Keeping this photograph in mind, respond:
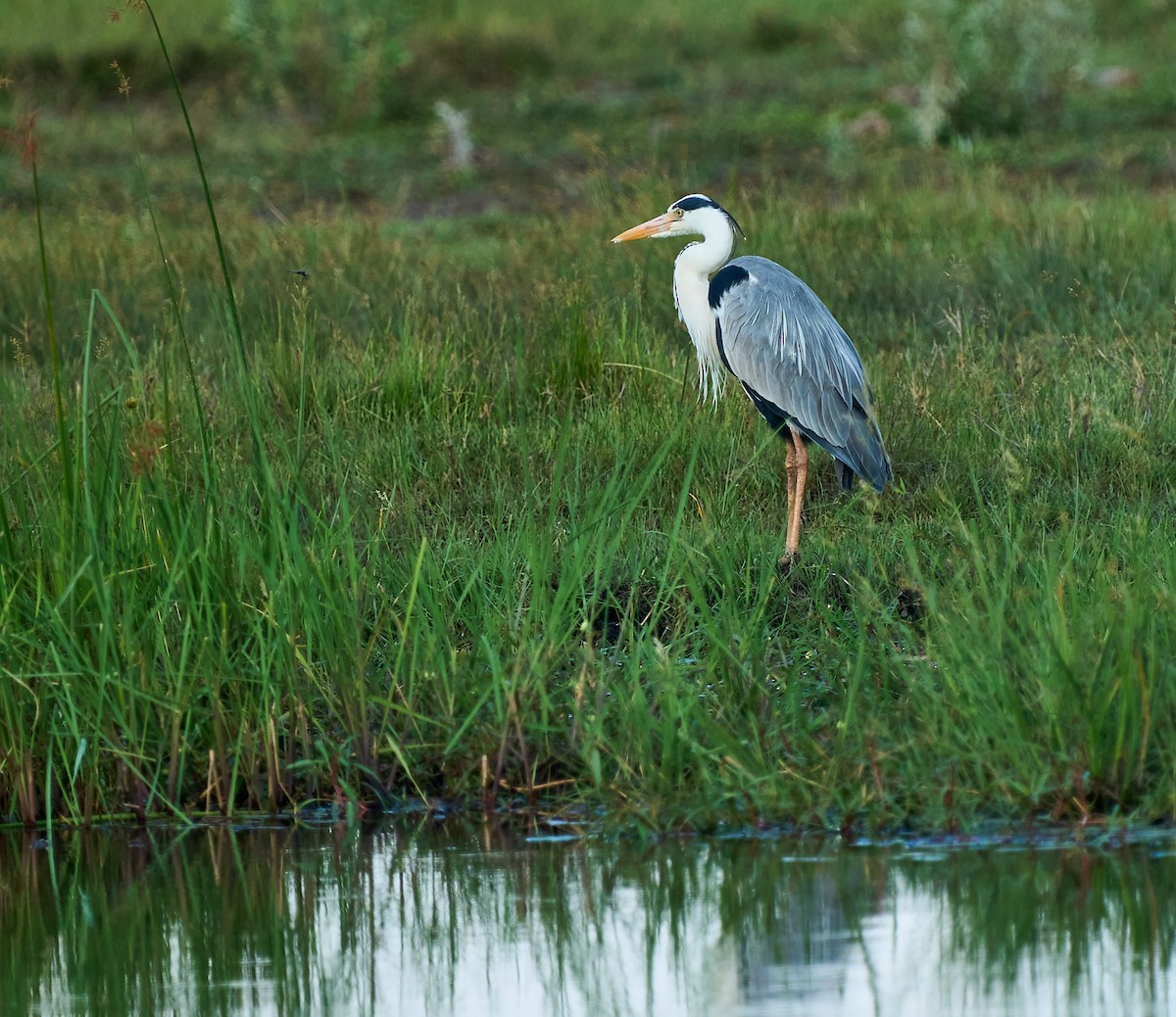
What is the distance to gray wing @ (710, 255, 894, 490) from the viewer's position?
19.4ft

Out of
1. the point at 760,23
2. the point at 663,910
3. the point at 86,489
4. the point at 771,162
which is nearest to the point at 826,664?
the point at 663,910

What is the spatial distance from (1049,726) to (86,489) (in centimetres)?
210

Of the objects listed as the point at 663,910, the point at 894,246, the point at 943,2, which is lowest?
the point at 663,910

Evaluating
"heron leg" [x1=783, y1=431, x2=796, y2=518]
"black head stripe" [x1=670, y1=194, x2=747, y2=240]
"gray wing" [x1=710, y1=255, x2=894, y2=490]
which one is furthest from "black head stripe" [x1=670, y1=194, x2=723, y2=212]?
"heron leg" [x1=783, y1=431, x2=796, y2=518]

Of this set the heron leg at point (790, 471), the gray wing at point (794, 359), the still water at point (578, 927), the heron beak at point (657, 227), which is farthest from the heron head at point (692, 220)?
the still water at point (578, 927)

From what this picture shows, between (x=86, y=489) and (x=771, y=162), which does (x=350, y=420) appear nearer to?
(x=86, y=489)

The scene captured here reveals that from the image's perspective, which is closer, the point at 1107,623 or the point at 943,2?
the point at 1107,623

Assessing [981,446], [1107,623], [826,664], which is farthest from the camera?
[981,446]

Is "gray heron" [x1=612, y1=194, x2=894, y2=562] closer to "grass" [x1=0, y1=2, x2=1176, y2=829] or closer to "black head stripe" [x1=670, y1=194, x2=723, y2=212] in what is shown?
"black head stripe" [x1=670, y1=194, x2=723, y2=212]

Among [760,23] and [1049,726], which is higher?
[760,23]

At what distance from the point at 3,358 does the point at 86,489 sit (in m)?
4.13

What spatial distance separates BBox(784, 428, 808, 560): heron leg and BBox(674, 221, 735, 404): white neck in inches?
17.5

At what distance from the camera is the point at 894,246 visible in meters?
8.63

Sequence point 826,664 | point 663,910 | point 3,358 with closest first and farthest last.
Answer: point 663,910
point 826,664
point 3,358
